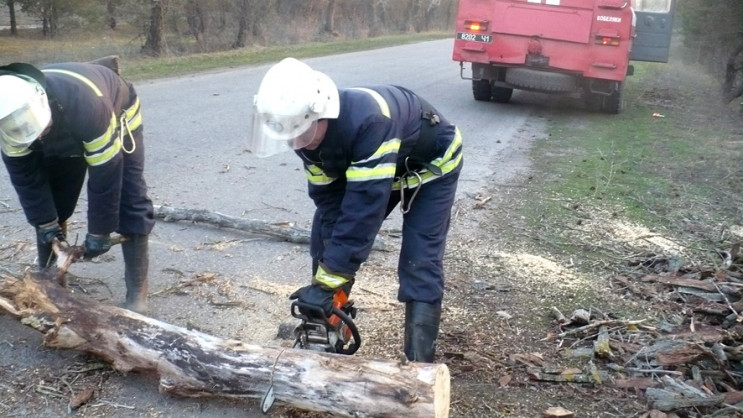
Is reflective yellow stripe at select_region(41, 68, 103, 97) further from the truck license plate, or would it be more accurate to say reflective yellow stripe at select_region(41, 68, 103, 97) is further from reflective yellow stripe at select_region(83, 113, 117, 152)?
the truck license plate

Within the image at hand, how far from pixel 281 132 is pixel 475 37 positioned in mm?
8840

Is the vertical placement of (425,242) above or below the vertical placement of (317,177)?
below

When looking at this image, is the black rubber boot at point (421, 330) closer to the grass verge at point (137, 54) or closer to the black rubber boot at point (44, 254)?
the black rubber boot at point (44, 254)

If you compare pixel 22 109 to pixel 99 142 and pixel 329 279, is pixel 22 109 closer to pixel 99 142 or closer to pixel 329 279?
pixel 99 142

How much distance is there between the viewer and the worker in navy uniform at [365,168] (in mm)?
3049

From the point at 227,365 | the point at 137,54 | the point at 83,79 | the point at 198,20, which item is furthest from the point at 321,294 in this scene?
the point at 198,20

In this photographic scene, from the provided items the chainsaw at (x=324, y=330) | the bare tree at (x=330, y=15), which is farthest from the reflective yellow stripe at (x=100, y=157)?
the bare tree at (x=330, y=15)

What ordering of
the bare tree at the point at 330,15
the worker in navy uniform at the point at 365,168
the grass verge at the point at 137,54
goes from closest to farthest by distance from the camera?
the worker in navy uniform at the point at 365,168
the grass verge at the point at 137,54
the bare tree at the point at 330,15

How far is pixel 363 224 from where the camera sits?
3.13 metres

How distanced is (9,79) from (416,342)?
7.18 ft

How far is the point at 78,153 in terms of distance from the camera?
3656 millimetres

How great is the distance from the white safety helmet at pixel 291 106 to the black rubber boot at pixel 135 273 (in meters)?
1.47

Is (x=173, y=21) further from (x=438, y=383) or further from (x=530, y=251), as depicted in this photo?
(x=438, y=383)

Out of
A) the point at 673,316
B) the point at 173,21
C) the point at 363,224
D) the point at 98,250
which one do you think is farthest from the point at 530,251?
the point at 173,21
